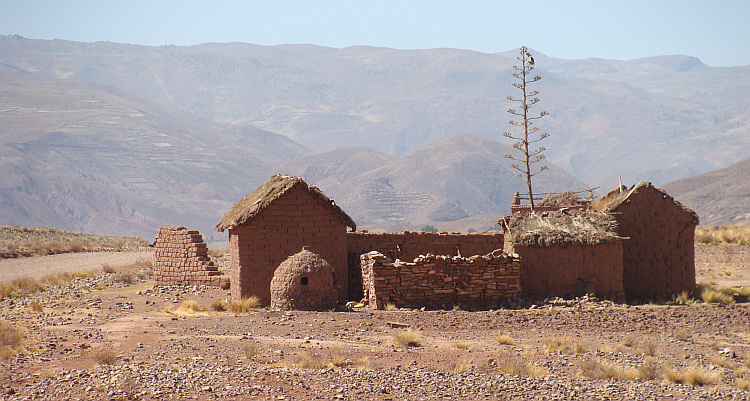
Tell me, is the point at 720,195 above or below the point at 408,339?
below

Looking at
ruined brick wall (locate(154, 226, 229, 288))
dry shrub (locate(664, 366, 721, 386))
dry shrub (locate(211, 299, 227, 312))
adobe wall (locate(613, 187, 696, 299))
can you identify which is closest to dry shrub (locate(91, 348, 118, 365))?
dry shrub (locate(211, 299, 227, 312))

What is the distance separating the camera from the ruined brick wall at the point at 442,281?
1709 centimetres

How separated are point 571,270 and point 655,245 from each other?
8.17 ft

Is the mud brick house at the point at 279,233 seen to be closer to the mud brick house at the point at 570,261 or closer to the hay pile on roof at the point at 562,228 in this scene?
the hay pile on roof at the point at 562,228

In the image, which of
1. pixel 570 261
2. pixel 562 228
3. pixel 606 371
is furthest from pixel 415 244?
pixel 606 371

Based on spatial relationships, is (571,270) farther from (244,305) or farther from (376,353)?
(244,305)

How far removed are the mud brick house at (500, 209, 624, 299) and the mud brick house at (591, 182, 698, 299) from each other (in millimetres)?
1133

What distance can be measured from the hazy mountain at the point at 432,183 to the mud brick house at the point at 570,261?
11792 cm

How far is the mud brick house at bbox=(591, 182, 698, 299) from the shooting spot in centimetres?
1891

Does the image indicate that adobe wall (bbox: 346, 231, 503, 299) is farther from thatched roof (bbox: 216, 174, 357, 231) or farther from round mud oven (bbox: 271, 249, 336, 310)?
round mud oven (bbox: 271, 249, 336, 310)

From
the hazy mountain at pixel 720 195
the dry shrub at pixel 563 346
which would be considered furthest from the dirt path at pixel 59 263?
the hazy mountain at pixel 720 195

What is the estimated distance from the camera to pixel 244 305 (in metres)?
17.4

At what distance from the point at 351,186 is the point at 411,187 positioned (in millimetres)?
15543

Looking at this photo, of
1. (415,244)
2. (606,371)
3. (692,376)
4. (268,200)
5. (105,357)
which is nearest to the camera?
(692,376)
